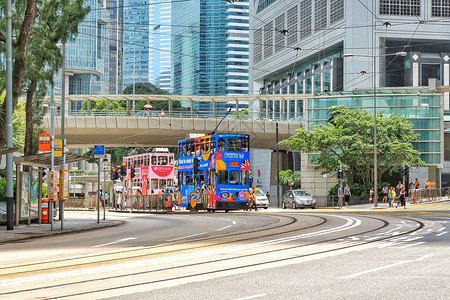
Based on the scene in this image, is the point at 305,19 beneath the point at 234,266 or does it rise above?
above

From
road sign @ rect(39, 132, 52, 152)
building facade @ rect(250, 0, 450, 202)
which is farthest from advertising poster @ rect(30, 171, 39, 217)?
building facade @ rect(250, 0, 450, 202)

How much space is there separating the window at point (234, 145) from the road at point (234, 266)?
19629 millimetres

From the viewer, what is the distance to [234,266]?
12.8 meters

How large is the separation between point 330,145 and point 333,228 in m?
37.6

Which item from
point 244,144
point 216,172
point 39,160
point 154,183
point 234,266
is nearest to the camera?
point 234,266

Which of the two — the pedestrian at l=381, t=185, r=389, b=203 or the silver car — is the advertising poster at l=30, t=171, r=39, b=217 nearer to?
the silver car

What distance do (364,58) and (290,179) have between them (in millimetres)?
14938

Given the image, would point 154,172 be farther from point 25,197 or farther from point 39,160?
point 25,197

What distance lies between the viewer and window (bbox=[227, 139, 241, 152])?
1604 inches

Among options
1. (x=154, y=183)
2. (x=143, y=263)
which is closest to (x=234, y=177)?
(x=154, y=183)

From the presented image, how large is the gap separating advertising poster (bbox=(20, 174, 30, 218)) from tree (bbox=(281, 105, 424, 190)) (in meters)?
35.0

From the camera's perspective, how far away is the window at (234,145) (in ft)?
134

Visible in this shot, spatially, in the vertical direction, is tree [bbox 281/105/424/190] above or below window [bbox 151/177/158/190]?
above

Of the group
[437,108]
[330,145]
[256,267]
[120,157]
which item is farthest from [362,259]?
[120,157]
